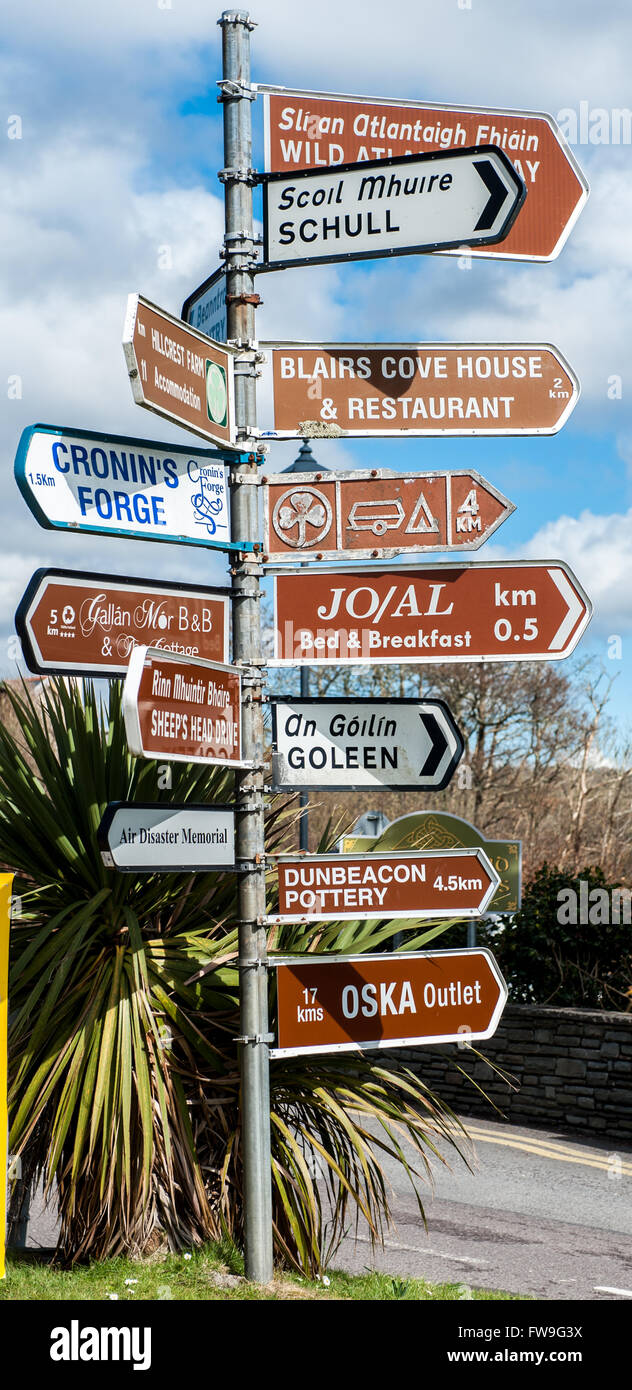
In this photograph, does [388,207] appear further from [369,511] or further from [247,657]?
[247,657]

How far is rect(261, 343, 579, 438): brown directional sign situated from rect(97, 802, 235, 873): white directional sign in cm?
154

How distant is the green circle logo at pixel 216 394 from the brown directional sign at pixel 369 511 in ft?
0.93

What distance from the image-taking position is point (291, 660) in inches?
174

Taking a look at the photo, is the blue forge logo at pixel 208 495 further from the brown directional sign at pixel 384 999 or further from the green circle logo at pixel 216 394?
the brown directional sign at pixel 384 999

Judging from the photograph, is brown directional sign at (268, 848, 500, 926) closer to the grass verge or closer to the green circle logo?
the grass verge

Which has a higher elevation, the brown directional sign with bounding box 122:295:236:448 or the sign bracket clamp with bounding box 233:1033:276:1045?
the brown directional sign with bounding box 122:295:236:448

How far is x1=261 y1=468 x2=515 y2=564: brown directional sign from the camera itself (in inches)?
178

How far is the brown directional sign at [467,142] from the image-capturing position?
462 centimetres

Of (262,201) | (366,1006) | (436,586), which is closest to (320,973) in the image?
(366,1006)

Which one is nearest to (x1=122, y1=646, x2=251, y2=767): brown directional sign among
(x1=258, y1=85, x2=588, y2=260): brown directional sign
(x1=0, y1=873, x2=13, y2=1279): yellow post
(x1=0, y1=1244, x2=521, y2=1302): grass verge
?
(x1=0, y1=873, x2=13, y2=1279): yellow post

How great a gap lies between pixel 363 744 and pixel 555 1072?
8968 mm

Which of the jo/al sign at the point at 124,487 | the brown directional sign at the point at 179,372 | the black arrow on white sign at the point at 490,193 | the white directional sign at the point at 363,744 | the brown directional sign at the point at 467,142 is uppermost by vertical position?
the brown directional sign at the point at 467,142

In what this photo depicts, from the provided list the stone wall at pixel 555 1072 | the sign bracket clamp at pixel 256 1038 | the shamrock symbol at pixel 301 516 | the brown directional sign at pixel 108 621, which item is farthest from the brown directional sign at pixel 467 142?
the stone wall at pixel 555 1072
